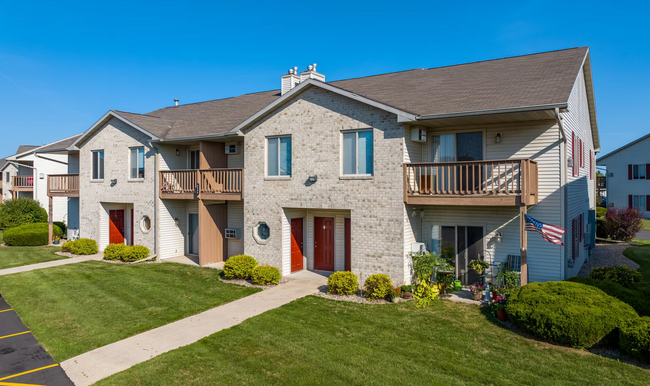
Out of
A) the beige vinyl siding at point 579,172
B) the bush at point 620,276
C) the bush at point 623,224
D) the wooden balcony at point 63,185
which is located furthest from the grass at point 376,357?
the bush at point 623,224

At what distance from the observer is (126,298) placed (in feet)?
46.2

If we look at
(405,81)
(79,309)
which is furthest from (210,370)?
(405,81)

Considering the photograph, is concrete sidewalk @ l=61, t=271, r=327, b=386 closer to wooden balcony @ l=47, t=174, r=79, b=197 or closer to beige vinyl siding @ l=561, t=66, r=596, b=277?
beige vinyl siding @ l=561, t=66, r=596, b=277

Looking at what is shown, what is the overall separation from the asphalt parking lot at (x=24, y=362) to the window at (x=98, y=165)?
42.3 ft

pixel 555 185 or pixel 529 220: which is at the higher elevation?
pixel 555 185

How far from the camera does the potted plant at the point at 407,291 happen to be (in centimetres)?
1340

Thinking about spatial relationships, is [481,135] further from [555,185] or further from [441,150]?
[555,185]

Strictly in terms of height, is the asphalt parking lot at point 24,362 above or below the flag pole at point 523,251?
below

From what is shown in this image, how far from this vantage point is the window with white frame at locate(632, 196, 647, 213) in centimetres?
4041

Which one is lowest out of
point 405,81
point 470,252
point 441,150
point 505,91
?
point 470,252

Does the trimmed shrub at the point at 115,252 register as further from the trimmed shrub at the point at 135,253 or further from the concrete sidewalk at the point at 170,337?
the concrete sidewalk at the point at 170,337

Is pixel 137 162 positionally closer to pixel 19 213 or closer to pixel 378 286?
pixel 378 286

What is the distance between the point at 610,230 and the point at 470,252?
657 inches

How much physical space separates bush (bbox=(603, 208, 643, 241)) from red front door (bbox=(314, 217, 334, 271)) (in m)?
18.5
